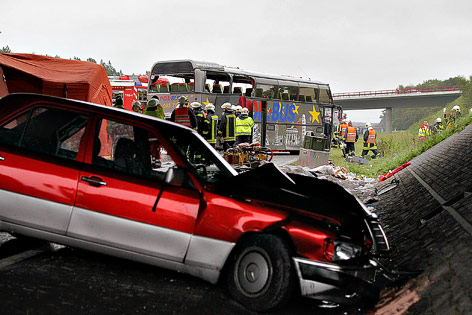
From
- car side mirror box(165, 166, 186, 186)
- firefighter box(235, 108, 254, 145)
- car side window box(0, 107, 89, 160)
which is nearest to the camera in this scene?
car side mirror box(165, 166, 186, 186)

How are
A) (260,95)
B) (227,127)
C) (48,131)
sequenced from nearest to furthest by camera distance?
(48,131) < (227,127) < (260,95)

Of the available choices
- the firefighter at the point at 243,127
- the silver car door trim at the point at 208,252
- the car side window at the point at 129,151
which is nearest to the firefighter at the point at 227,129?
the firefighter at the point at 243,127

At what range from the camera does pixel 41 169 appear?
4.50 metres

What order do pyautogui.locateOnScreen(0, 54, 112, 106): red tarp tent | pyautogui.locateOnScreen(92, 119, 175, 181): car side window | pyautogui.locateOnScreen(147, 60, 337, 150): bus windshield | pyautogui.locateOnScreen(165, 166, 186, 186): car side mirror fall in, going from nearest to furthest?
pyautogui.locateOnScreen(165, 166, 186, 186): car side mirror, pyautogui.locateOnScreen(92, 119, 175, 181): car side window, pyautogui.locateOnScreen(0, 54, 112, 106): red tarp tent, pyautogui.locateOnScreen(147, 60, 337, 150): bus windshield

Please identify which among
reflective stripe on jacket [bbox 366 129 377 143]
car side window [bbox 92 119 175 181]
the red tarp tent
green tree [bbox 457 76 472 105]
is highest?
green tree [bbox 457 76 472 105]

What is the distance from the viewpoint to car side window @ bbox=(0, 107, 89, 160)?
4.61 metres

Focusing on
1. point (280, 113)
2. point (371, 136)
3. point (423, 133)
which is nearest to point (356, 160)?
point (371, 136)

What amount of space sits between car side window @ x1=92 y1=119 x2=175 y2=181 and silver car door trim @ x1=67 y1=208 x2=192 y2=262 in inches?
17.8

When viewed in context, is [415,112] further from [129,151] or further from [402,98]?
[129,151]

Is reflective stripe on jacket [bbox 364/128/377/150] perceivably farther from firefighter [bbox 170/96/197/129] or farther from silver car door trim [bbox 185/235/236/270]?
Answer: silver car door trim [bbox 185/235/236/270]

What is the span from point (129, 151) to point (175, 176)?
0.62 metres

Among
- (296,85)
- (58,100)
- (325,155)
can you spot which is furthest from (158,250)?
(296,85)

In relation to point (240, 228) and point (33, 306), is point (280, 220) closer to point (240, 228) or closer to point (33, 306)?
point (240, 228)

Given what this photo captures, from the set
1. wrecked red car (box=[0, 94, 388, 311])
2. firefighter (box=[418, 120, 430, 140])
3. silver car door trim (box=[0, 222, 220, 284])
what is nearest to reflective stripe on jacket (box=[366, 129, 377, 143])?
firefighter (box=[418, 120, 430, 140])
